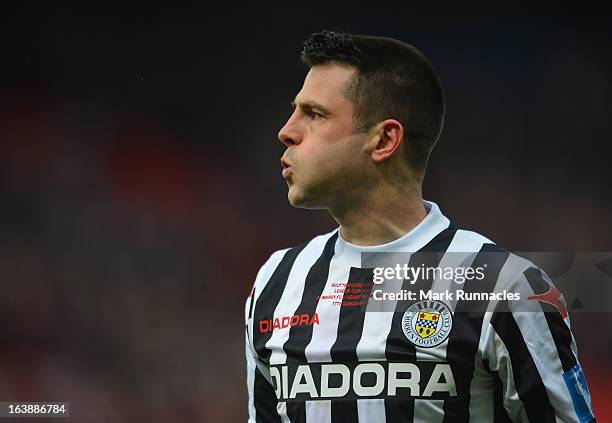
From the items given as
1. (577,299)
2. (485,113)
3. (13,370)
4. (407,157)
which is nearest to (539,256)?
(577,299)

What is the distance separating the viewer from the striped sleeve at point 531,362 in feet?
5.41

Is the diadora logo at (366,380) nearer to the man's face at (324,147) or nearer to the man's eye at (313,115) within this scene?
the man's face at (324,147)

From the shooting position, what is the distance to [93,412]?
4043 mm

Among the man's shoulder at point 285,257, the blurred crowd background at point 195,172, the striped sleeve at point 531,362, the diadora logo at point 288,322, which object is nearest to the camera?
the striped sleeve at point 531,362

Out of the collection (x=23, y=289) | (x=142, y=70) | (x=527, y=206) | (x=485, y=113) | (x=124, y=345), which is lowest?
(x=124, y=345)

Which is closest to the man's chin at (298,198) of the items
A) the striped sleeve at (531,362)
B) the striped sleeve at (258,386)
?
the striped sleeve at (258,386)

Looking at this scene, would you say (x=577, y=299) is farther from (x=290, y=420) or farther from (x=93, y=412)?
(x=290, y=420)

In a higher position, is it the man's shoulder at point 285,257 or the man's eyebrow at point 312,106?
the man's eyebrow at point 312,106

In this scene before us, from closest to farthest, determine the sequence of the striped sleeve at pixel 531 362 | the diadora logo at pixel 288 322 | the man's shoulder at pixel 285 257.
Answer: the striped sleeve at pixel 531 362 → the diadora logo at pixel 288 322 → the man's shoulder at pixel 285 257

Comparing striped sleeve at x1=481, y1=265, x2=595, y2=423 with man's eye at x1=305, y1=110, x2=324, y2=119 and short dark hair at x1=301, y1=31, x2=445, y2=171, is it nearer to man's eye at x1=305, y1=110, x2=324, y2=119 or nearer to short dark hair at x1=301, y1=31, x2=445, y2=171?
short dark hair at x1=301, y1=31, x2=445, y2=171

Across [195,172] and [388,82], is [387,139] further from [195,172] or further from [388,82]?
[195,172]

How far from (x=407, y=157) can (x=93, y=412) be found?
265 cm

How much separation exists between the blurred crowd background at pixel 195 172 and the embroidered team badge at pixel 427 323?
254 cm

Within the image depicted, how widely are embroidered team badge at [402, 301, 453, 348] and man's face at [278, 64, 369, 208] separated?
299 millimetres
